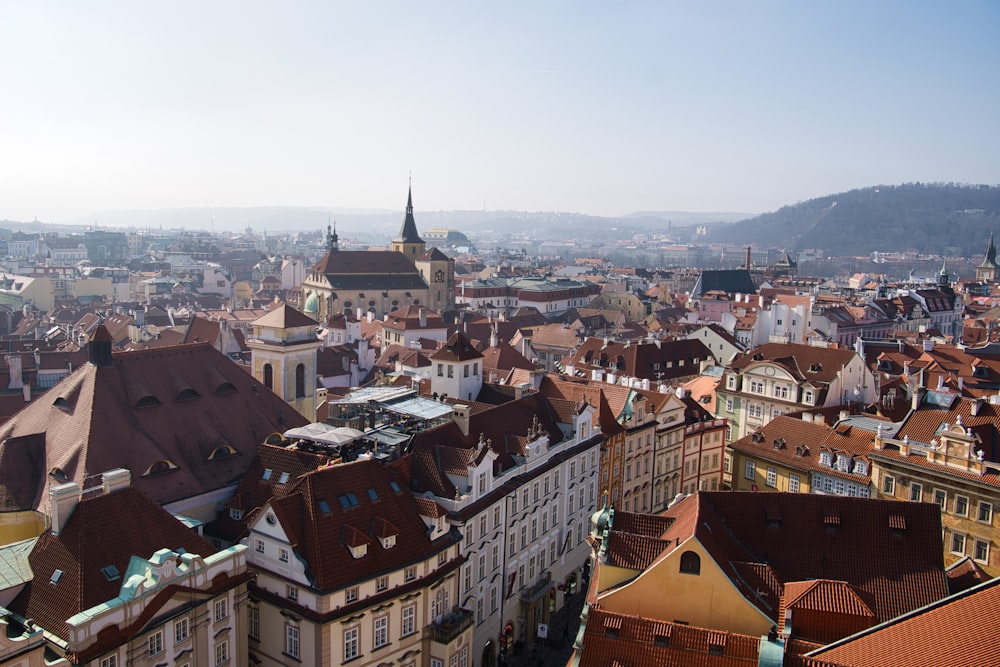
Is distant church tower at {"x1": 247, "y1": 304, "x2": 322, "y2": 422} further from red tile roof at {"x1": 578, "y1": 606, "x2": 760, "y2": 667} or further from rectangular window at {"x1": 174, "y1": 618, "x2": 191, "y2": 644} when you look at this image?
red tile roof at {"x1": 578, "y1": 606, "x2": 760, "y2": 667}

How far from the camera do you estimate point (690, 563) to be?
97.2 feet

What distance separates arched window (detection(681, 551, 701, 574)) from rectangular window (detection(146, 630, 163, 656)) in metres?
17.3

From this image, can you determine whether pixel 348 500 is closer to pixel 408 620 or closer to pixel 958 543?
pixel 408 620

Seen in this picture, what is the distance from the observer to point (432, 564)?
3484 centimetres

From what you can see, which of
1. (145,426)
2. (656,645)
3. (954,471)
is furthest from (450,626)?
(954,471)

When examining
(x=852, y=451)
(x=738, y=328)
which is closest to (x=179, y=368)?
(x=852, y=451)

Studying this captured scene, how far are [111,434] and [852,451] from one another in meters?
39.4

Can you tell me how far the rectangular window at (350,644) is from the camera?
31422 mm

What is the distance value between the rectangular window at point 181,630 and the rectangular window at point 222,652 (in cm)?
166

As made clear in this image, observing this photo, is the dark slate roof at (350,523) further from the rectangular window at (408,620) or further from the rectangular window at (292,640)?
the rectangular window at (292,640)

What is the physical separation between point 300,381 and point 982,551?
36.4m

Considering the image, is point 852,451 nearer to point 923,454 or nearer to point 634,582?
point 923,454

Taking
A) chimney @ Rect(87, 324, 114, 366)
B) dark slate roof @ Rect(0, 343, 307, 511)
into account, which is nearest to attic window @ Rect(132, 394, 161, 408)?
dark slate roof @ Rect(0, 343, 307, 511)

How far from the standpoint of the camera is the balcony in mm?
34438
